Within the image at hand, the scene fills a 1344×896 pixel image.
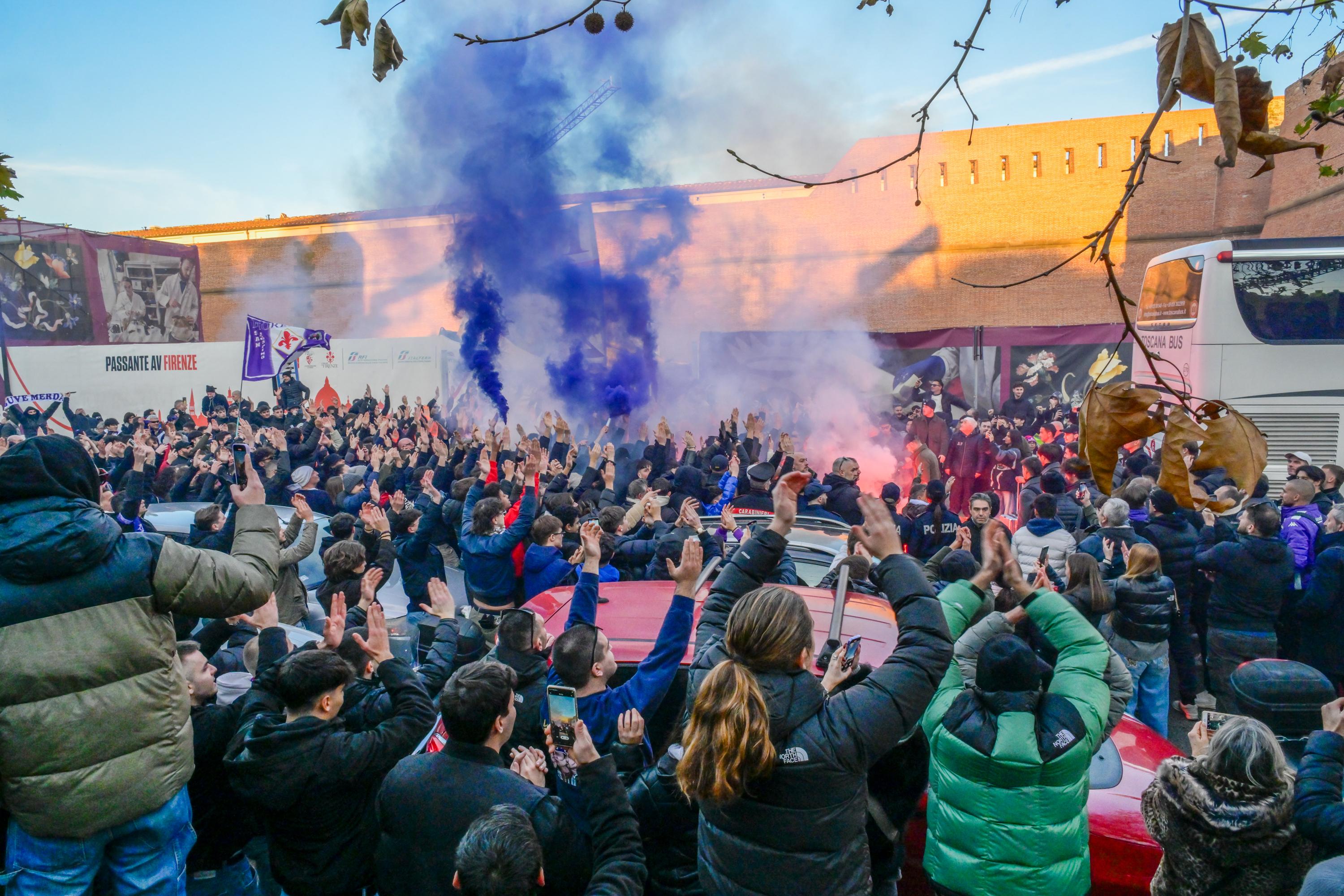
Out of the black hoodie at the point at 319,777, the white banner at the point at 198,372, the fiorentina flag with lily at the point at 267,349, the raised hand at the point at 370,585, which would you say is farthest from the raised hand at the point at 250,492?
the white banner at the point at 198,372

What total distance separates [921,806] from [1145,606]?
2672mm

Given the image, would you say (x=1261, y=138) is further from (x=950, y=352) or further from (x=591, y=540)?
(x=950, y=352)

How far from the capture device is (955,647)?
3.17 m

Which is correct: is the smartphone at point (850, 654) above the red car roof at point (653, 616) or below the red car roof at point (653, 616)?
above

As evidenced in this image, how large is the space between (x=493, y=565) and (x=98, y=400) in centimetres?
2327

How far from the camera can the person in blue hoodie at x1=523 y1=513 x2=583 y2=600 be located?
211 inches

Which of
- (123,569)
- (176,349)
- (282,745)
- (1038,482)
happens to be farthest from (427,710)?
(176,349)

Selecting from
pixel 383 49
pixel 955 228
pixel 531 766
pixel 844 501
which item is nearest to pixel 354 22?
pixel 383 49

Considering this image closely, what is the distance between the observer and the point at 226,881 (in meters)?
3.02

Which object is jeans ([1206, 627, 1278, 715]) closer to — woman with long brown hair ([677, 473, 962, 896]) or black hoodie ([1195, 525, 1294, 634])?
black hoodie ([1195, 525, 1294, 634])

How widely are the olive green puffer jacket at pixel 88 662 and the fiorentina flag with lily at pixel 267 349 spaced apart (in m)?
15.4

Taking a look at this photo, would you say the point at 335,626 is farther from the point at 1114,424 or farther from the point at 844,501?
the point at 844,501

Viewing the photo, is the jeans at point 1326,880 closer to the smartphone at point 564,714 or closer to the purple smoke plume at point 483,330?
the smartphone at point 564,714

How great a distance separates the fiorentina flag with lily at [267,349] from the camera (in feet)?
54.6
